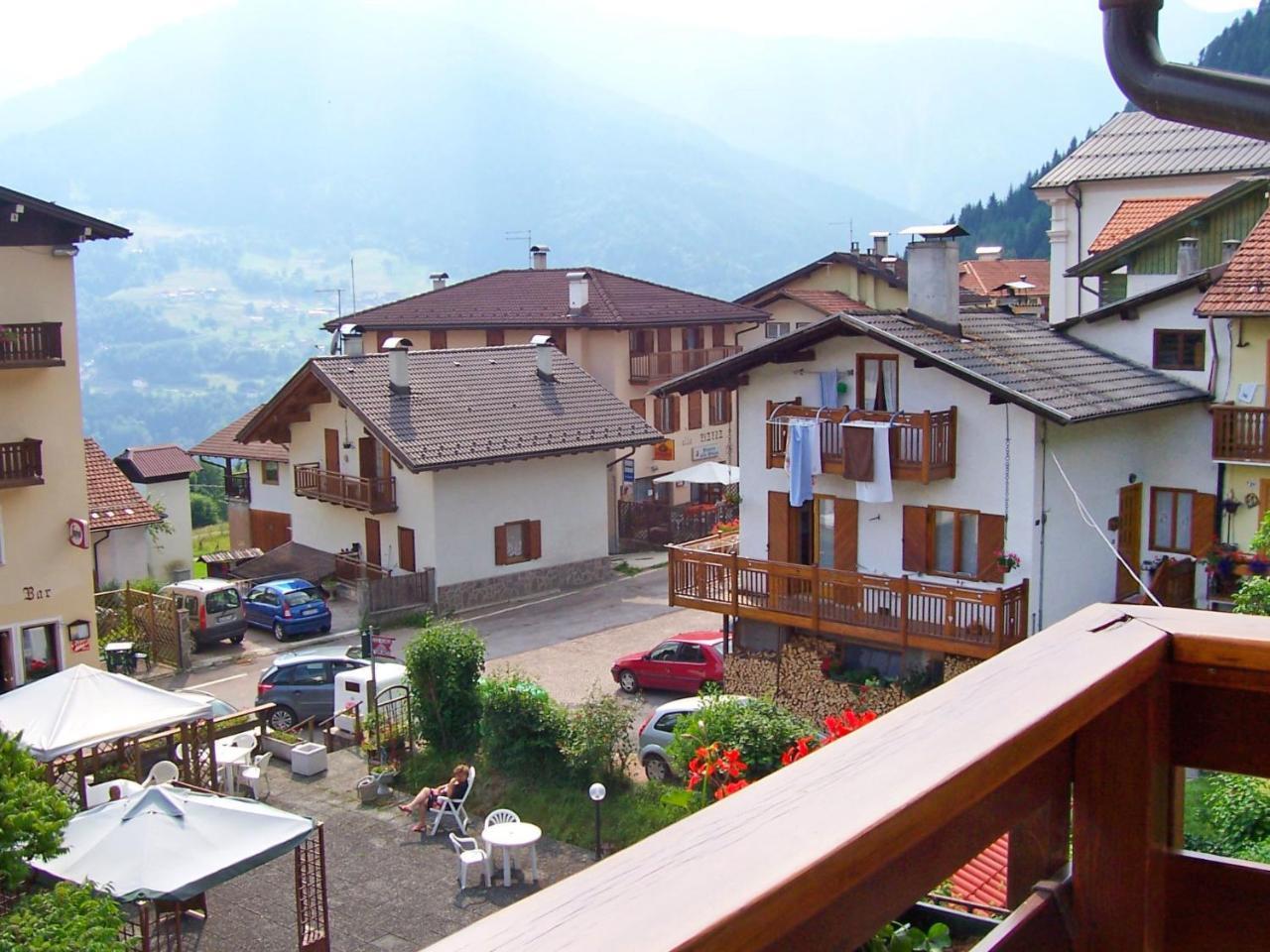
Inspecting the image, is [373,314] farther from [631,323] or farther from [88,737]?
[88,737]

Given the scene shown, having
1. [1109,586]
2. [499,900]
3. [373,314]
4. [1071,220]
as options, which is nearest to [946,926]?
[499,900]

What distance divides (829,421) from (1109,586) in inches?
209

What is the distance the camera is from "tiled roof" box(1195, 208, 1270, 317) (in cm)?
2062

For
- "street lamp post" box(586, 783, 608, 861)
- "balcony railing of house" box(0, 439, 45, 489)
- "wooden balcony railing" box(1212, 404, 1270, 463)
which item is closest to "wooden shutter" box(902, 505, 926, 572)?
"wooden balcony railing" box(1212, 404, 1270, 463)

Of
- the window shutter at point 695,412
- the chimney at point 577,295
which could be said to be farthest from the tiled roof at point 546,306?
the window shutter at point 695,412

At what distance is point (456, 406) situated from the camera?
32969 millimetres

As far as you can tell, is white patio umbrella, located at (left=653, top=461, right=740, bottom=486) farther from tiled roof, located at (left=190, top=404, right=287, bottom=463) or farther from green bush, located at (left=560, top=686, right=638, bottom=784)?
green bush, located at (left=560, top=686, right=638, bottom=784)

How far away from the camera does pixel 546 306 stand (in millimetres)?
44938

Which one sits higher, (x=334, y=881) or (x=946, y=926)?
(x=946, y=926)

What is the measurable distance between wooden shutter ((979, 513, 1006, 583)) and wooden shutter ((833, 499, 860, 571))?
217 centimetres

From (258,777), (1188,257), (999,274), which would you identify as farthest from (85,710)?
(999,274)

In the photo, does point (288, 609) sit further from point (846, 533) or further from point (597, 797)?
point (597, 797)

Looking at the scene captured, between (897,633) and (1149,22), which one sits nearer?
(1149,22)

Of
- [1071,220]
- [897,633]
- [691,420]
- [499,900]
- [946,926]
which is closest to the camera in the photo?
[946,926]
